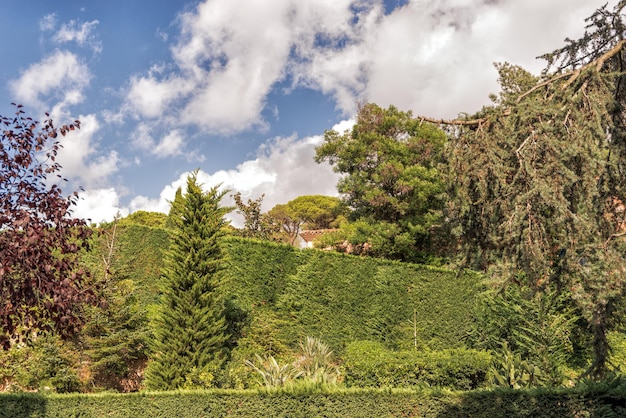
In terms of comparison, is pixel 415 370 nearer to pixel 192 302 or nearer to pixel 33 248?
pixel 192 302

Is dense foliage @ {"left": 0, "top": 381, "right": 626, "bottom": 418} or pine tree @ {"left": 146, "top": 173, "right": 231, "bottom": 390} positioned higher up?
pine tree @ {"left": 146, "top": 173, "right": 231, "bottom": 390}

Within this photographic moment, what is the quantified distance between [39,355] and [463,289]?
11828 millimetres

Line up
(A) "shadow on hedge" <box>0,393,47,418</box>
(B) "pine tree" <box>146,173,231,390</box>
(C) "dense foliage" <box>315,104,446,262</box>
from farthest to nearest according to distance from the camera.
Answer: (C) "dense foliage" <box>315,104,446,262</box>
(B) "pine tree" <box>146,173,231,390</box>
(A) "shadow on hedge" <box>0,393,47,418</box>

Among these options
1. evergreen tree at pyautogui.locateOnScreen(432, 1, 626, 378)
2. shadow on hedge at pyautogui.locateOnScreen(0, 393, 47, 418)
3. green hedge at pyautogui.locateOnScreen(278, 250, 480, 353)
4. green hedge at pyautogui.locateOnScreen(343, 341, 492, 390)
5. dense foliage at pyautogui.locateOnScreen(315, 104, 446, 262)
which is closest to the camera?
evergreen tree at pyautogui.locateOnScreen(432, 1, 626, 378)

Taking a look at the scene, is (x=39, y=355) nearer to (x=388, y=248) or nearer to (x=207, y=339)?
(x=207, y=339)

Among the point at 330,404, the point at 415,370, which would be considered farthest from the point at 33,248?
the point at 415,370

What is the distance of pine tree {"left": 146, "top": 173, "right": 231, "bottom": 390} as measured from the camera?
35.4 feet

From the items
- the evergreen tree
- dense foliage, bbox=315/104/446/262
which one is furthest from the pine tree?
dense foliage, bbox=315/104/446/262

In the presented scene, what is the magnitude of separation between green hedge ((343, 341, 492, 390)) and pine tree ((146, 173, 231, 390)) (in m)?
3.19

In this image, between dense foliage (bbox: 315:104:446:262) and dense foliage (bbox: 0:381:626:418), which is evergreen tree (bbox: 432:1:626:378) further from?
dense foliage (bbox: 315:104:446:262)

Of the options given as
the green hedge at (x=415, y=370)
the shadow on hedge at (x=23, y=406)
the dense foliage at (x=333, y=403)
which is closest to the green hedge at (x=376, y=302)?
the green hedge at (x=415, y=370)

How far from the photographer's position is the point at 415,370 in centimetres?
1063

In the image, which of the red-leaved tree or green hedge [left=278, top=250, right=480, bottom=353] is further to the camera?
green hedge [left=278, top=250, right=480, bottom=353]

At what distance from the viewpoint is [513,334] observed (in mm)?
13609
